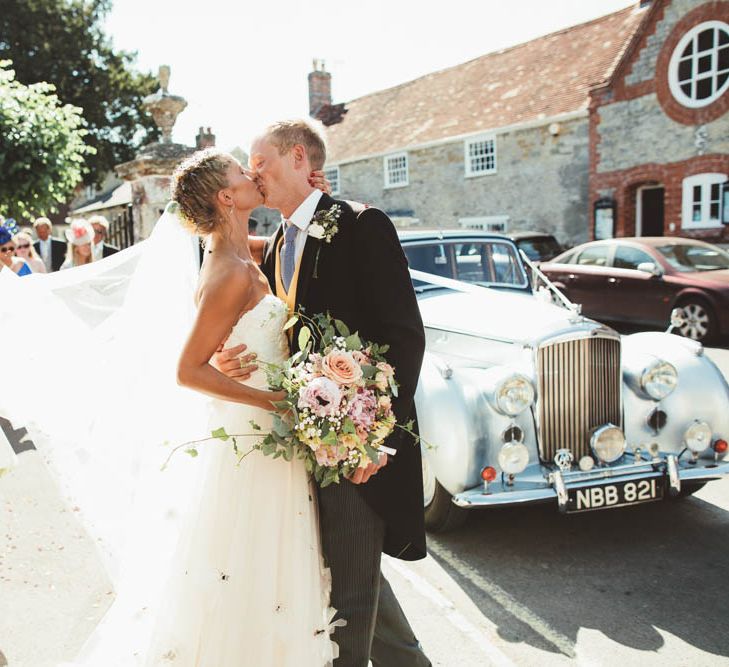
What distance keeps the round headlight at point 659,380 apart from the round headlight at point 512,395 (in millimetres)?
892

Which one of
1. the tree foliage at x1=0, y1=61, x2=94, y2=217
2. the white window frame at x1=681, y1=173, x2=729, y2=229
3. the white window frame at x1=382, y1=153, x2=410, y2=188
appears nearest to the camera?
the tree foliage at x1=0, y1=61, x2=94, y2=217

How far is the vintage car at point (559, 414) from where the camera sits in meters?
3.83

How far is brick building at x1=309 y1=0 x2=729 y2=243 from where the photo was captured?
16984 mm

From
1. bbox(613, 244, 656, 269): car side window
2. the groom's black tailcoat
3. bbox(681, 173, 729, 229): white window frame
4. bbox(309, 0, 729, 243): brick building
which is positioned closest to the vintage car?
the groom's black tailcoat

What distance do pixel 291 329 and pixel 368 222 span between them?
0.46m

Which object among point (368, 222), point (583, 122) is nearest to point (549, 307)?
point (368, 222)

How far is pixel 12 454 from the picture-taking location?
284cm

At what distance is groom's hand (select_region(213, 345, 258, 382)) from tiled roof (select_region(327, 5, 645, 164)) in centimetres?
1881

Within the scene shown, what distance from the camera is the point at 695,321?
1031 cm

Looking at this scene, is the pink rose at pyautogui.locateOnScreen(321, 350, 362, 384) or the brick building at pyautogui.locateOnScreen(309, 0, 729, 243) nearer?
the pink rose at pyautogui.locateOnScreen(321, 350, 362, 384)

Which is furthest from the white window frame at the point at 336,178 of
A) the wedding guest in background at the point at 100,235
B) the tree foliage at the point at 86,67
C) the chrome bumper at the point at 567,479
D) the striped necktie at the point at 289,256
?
the striped necktie at the point at 289,256

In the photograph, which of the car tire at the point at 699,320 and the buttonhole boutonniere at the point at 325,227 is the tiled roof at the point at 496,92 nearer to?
the car tire at the point at 699,320

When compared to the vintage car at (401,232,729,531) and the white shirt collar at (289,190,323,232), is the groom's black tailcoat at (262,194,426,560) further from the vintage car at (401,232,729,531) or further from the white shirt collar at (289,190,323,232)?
the vintage car at (401,232,729,531)

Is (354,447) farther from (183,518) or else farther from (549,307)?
(549,307)
